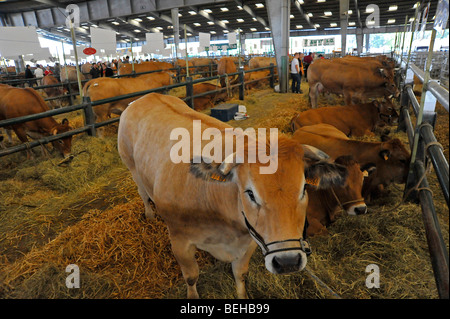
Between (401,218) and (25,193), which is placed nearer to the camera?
(401,218)

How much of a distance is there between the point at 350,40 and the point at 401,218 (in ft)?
178

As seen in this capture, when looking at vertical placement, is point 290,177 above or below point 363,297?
above

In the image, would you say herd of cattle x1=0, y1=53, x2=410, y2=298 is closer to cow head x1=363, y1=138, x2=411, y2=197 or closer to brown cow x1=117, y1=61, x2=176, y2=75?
cow head x1=363, y1=138, x2=411, y2=197

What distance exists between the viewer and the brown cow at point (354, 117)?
5969mm

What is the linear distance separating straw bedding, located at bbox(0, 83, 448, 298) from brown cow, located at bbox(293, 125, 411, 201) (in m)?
0.18

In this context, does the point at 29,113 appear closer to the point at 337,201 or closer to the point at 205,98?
the point at 205,98

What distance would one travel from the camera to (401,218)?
3.26 metres

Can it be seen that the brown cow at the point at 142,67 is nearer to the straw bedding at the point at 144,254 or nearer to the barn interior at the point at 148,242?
the barn interior at the point at 148,242

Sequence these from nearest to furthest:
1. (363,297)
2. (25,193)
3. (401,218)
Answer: (363,297) → (401,218) → (25,193)

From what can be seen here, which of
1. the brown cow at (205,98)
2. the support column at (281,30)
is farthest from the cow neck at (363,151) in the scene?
the support column at (281,30)

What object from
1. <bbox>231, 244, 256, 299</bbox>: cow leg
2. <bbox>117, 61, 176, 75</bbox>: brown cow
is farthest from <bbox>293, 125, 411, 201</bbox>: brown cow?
<bbox>117, 61, 176, 75</bbox>: brown cow

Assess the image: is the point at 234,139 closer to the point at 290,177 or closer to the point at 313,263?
the point at 290,177
